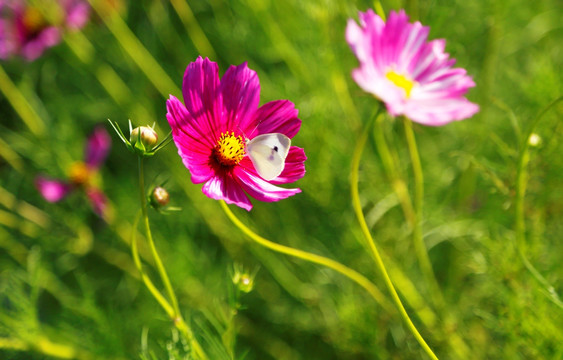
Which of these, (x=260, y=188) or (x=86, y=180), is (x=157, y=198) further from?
(x=86, y=180)

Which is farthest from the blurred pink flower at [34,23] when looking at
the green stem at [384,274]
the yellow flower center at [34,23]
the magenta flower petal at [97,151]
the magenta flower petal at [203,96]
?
the green stem at [384,274]

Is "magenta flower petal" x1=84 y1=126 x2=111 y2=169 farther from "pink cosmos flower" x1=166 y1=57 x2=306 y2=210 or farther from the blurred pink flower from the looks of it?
"pink cosmos flower" x1=166 y1=57 x2=306 y2=210

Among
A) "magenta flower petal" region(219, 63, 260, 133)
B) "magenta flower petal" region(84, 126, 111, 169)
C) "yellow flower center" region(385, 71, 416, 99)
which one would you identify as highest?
"magenta flower petal" region(84, 126, 111, 169)

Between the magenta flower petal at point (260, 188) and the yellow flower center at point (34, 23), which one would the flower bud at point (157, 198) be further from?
the yellow flower center at point (34, 23)

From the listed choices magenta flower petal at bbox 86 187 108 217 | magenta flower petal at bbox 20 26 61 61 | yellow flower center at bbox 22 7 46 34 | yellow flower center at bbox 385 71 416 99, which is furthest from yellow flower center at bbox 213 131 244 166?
yellow flower center at bbox 22 7 46 34

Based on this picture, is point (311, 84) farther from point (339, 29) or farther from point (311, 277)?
point (311, 277)

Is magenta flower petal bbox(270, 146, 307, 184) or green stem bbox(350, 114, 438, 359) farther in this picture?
magenta flower petal bbox(270, 146, 307, 184)

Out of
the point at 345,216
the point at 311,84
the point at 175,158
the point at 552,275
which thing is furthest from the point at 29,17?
the point at 552,275
